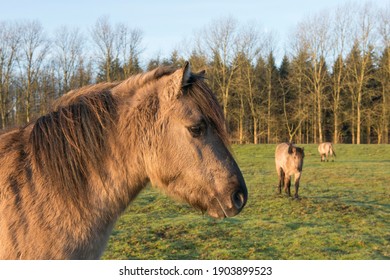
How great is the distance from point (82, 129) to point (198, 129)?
2.75 ft

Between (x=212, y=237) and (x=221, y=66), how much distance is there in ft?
99.5

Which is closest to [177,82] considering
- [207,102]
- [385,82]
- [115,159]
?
[207,102]

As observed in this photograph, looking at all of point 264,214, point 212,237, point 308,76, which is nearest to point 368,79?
point 308,76

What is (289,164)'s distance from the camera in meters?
13.5

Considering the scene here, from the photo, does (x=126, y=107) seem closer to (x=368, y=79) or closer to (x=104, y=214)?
(x=104, y=214)

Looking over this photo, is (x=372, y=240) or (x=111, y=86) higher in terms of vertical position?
(x=111, y=86)

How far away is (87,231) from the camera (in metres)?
2.29

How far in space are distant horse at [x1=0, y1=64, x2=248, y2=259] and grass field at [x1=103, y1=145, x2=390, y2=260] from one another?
1.51 m

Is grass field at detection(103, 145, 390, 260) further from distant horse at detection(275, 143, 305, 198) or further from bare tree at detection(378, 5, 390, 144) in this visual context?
bare tree at detection(378, 5, 390, 144)

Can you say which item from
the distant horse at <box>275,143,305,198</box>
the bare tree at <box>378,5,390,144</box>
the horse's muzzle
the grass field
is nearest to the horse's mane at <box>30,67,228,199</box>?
the horse's muzzle

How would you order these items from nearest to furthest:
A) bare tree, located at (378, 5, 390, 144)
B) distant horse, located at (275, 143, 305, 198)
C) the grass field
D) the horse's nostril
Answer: the horse's nostril, the grass field, distant horse, located at (275, 143, 305, 198), bare tree, located at (378, 5, 390, 144)

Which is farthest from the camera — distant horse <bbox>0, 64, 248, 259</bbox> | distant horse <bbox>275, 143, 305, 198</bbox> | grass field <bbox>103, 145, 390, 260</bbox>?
distant horse <bbox>275, 143, 305, 198</bbox>

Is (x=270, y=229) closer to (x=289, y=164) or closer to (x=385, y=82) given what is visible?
(x=289, y=164)

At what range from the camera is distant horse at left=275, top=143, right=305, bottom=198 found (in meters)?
13.2
